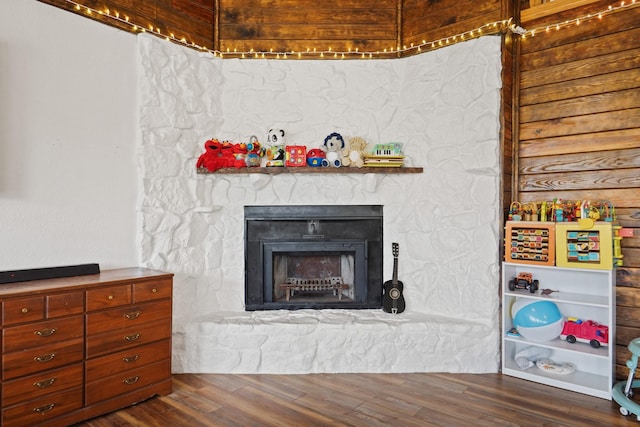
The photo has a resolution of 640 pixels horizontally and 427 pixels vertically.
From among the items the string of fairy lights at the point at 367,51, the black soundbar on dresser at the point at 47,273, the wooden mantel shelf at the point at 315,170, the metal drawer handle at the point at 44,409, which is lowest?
the metal drawer handle at the point at 44,409

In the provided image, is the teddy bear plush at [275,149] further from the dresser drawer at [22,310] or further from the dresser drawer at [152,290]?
the dresser drawer at [22,310]

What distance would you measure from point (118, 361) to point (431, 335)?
78.6 inches

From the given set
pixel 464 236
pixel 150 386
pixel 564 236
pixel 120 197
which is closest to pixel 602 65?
pixel 564 236

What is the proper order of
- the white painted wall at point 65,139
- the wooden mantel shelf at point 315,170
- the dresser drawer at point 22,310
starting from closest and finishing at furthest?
the dresser drawer at point 22,310, the white painted wall at point 65,139, the wooden mantel shelf at point 315,170

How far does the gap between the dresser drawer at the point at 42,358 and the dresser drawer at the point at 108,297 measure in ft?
0.62

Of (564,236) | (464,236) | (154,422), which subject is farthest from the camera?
(464,236)

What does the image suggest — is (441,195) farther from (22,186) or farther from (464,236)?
(22,186)

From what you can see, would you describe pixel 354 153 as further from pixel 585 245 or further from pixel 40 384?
Result: pixel 40 384

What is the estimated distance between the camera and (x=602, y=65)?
263 cm

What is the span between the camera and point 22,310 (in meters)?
1.89

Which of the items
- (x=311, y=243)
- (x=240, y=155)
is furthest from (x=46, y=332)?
(x=311, y=243)

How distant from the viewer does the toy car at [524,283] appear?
2730mm

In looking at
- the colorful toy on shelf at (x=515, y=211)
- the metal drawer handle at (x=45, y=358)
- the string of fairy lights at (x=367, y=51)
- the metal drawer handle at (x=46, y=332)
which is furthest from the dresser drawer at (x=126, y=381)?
the colorful toy on shelf at (x=515, y=211)

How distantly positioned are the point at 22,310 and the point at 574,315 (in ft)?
10.8
